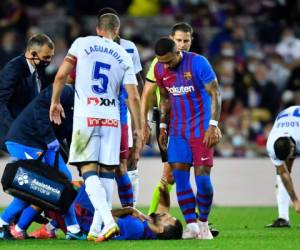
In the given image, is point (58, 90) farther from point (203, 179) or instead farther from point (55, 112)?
point (203, 179)

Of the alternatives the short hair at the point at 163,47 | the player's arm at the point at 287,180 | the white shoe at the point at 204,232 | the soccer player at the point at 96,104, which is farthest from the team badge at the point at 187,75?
the player's arm at the point at 287,180

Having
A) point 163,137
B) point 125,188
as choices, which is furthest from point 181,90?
point 125,188

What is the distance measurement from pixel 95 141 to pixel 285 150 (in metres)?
2.72

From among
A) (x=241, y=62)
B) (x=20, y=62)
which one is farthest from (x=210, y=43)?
(x=20, y=62)

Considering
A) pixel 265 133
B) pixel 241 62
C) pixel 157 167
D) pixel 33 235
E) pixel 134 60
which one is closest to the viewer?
pixel 33 235

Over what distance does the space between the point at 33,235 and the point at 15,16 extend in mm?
9993

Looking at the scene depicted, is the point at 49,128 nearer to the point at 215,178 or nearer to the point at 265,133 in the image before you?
the point at 215,178

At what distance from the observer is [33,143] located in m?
11.6

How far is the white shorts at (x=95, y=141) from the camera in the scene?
36.4ft

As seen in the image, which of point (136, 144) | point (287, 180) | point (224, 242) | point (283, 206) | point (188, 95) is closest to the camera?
point (224, 242)

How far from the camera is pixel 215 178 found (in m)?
18.1

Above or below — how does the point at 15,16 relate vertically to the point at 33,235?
above

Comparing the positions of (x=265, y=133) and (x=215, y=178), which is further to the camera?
(x=265, y=133)

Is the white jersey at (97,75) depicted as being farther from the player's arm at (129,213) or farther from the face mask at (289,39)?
the face mask at (289,39)
